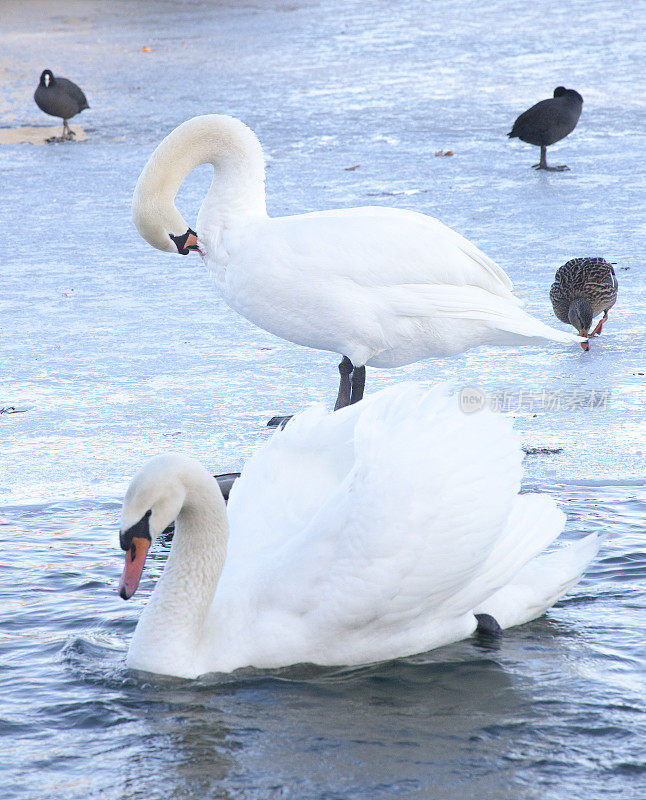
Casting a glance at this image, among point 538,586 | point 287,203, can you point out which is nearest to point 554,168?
point 287,203

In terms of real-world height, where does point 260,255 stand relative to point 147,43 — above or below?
below

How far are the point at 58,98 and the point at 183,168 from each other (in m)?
8.62

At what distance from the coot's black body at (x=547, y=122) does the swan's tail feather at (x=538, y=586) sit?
733cm

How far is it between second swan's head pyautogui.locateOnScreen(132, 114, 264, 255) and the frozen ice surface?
3.17 ft

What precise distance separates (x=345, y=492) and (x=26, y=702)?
1.12m

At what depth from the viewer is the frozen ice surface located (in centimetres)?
595

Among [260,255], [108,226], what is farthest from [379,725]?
[108,226]

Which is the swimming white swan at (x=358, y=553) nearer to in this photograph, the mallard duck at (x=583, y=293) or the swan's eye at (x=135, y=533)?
the swan's eye at (x=135, y=533)

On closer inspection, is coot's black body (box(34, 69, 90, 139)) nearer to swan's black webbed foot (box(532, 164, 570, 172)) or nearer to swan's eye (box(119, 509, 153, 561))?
swan's black webbed foot (box(532, 164, 570, 172))

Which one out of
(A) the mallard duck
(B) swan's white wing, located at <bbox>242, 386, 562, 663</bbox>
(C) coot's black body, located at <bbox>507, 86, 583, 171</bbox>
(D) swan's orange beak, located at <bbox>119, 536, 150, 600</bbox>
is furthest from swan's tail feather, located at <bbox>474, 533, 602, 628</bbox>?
(C) coot's black body, located at <bbox>507, 86, 583, 171</bbox>

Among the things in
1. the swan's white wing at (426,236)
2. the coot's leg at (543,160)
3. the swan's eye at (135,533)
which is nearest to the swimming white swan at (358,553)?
the swan's eye at (135,533)

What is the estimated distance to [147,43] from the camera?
20.7 metres

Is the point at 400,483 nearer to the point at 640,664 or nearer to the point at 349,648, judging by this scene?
the point at 349,648

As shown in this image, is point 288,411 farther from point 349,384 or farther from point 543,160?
point 543,160
